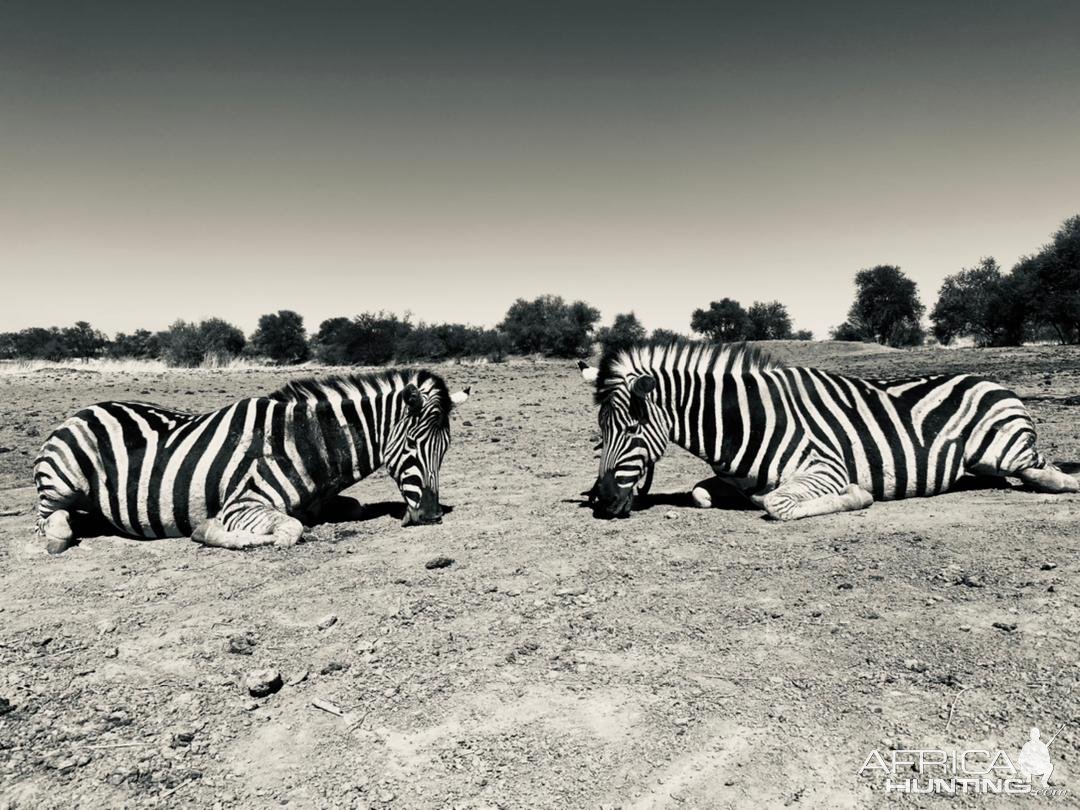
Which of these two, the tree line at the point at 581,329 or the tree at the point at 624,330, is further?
the tree at the point at 624,330

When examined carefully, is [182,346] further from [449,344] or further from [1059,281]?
[1059,281]

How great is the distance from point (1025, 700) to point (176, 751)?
3.76m

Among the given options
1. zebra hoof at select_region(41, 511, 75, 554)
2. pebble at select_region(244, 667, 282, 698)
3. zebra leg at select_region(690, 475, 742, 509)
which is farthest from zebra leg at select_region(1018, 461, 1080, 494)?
zebra hoof at select_region(41, 511, 75, 554)

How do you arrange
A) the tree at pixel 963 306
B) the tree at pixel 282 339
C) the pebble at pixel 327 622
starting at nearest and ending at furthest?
the pebble at pixel 327 622 < the tree at pixel 282 339 < the tree at pixel 963 306

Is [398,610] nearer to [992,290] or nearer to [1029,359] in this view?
[1029,359]

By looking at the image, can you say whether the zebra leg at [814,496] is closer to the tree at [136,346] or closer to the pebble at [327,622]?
the pebble at [327,622]

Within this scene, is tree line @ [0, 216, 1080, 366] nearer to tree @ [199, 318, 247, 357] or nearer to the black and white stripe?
tree @ [199, 318, 247, 357]

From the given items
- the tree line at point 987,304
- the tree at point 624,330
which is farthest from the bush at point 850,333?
the tree at point 624,330

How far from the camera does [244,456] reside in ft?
20.4

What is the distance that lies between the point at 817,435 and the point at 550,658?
4013 mm

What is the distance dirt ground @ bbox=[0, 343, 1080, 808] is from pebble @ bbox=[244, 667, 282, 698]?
0.17 feet

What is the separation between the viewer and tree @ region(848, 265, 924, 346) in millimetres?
60594

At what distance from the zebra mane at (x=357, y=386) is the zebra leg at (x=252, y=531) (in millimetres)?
1236

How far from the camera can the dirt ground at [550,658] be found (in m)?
2.75
